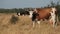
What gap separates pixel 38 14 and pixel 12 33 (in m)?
6.34

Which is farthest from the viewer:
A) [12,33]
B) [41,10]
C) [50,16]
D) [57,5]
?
[57,5]

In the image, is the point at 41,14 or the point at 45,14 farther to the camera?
the point at 41,14

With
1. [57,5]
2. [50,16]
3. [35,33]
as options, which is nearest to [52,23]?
[50,16]

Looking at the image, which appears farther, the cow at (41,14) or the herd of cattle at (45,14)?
the cow at (41,14)

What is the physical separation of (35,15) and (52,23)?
5.48ft

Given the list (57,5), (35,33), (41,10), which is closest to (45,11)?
(41,10)

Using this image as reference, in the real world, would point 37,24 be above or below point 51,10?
below

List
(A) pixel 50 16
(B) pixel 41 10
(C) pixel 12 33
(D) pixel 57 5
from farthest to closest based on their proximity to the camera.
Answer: (D) pixel 57 5
(B) pixel 41 10
(A) pixel 50 16
(C) pixel 12 33

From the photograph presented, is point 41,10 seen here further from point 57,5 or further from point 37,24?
point 57,5

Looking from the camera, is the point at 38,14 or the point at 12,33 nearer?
the point at 12,33

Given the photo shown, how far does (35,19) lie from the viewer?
17609 millimetres

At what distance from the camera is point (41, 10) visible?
18.1m

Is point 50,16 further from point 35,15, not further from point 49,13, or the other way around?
point 35,15

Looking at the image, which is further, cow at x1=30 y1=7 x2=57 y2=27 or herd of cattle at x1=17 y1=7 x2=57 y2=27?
cow at x1=30 y1=7 x2=57 y2=27
